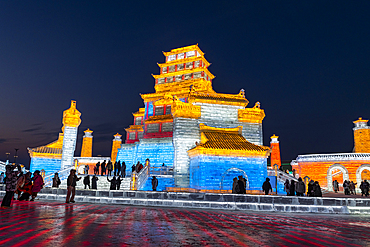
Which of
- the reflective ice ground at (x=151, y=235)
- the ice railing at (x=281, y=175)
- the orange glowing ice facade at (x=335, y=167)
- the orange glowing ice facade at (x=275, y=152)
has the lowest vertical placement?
the reflective ice ground at (x=151, y=235)

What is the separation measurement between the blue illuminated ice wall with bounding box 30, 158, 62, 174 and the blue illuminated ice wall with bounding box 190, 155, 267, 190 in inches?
1006

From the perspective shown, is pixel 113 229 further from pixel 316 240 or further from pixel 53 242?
pixel 316 240

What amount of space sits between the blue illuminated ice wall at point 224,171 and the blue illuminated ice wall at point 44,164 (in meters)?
25.6

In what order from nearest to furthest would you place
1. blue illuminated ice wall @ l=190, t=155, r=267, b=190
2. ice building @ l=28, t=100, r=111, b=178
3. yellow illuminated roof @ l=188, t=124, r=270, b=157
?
blue illuminated ice wall @ l=190, t=155, r=267, b=190, yellow illuminated roof @ l=188, t=124, r=270, b=157, ice building @ l=28, t=100, r=111, b=178

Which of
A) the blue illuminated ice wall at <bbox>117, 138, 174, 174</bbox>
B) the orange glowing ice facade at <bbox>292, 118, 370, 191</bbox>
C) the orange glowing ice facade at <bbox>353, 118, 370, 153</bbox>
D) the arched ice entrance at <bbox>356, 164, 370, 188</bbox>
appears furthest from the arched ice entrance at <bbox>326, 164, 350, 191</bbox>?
the blue illuminated ice wall at <bbox>117, 138, 174, 174</bbox>

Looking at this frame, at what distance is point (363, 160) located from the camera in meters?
31.4

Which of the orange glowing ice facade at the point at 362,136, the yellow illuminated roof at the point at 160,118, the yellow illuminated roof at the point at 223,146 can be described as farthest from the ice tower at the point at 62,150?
the orange glowing ice facade at the point at 362,136

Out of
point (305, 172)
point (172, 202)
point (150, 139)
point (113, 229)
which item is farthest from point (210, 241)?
point (305, 172)

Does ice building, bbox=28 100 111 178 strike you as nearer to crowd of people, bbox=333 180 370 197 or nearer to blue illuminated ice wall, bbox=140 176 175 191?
blue illuminated ice wall, bbox=140 176 175 191

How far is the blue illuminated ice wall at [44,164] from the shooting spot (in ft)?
119

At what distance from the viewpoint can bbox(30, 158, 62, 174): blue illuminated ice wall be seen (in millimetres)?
36125

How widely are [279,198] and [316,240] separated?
699 cm

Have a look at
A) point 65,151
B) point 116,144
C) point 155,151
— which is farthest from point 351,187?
point 116,144

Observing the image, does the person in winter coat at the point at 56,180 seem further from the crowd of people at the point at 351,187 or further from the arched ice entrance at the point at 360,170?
the arched ice entrance at the point at 360,170
